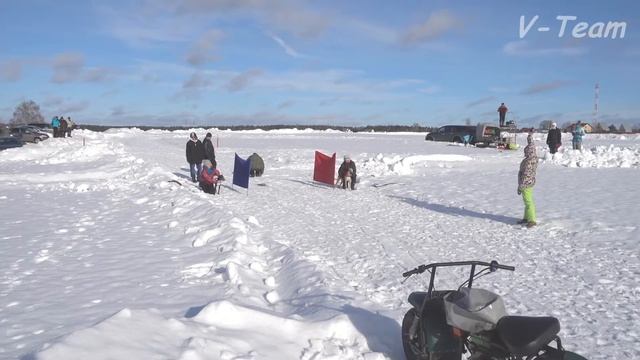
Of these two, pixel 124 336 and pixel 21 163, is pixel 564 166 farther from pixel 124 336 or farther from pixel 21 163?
pixel 21 163

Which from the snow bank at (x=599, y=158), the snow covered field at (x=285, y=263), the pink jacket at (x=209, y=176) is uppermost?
the snow bank at (x=599, y=158)

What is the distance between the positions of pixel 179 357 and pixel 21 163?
2686 centimetres

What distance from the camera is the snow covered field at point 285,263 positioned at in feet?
15.1

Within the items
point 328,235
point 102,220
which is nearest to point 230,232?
point 328,235

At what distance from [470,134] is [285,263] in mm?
33505

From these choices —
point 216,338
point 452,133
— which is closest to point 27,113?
point 452,133

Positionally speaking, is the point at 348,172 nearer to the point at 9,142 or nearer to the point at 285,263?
the point at 285,263

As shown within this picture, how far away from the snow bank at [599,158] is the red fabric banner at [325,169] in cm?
1056

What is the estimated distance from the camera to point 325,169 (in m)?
18.4

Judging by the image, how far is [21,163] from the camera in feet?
86.8

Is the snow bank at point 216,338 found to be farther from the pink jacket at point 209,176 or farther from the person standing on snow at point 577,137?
the person standing on snow at point 577,137

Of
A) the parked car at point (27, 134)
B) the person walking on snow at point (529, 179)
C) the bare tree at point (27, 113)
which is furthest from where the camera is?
the bare tree at point (27, 113)

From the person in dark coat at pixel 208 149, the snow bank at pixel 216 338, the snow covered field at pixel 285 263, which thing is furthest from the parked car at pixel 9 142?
the snow bank at pixel 216 338

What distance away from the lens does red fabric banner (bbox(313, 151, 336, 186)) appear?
18.1m
